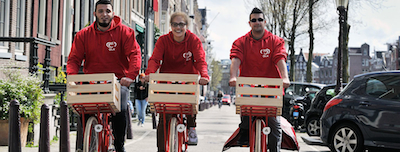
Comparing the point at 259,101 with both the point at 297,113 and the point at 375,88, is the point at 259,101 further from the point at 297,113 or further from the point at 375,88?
the point at 297,113

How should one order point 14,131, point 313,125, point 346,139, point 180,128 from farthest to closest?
point 313,125
point 346,139
point 14,131
point 180,128

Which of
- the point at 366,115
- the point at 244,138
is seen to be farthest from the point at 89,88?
the point at 366,115

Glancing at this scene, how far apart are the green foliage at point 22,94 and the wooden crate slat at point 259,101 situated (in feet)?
17.1

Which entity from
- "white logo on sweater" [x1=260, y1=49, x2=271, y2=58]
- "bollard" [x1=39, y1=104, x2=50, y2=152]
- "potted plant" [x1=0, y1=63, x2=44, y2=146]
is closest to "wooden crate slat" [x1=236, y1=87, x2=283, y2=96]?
"white logo on sweater" [x1=260, y1=49, x2=271, y2=58]

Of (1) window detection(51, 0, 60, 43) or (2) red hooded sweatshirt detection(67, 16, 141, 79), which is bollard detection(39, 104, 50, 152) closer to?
(2) red hooded sweatshirt detection(67, 16, 141, 79)

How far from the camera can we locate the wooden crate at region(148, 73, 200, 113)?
18.6 feet

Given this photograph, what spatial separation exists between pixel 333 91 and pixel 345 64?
990cm

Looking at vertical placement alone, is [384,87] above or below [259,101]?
above

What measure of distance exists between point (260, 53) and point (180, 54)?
3.03ft

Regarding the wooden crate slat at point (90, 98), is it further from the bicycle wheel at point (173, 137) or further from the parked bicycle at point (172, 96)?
the bicycle wheel at point (173, 137)

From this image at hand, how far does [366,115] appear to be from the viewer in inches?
352

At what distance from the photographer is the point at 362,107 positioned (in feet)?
29.7

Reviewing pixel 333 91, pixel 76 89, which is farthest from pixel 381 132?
pixel 333 91

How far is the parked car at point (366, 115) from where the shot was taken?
28.3 ft
